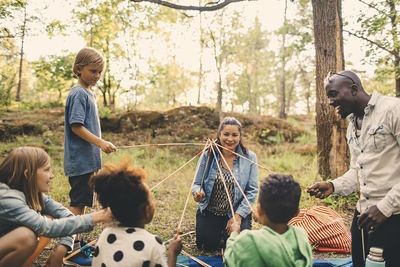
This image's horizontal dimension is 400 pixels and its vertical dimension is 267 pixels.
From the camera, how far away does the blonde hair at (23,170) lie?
1.68 m

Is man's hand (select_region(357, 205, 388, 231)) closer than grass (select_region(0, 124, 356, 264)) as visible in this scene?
Yes

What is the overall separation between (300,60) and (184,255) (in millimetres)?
15086

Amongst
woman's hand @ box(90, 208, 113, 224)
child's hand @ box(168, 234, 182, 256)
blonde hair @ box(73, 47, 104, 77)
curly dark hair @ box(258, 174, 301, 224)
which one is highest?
blonde hair @ box(73, 47, 104, 77)

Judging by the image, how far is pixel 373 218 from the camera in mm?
1688

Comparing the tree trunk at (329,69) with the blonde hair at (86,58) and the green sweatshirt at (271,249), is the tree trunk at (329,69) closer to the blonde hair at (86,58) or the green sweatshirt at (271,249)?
the green sweatshirt at (271,249)

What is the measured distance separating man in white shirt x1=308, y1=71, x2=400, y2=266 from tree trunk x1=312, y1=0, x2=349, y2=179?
2.11m

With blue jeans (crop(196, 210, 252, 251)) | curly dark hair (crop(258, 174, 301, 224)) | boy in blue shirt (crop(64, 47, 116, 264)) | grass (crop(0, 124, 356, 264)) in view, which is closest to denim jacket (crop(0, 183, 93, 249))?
boy in blue shirt (crop(64, 47, 116, 264))

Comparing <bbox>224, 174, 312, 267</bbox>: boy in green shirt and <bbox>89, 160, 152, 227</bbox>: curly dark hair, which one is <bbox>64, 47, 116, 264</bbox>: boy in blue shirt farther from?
<bbox>224, 174, 312, 267</bbox>: boy in green shirt

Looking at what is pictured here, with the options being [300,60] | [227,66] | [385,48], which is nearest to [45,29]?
[385,48]

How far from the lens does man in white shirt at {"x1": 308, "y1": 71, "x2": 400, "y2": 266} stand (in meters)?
1.71

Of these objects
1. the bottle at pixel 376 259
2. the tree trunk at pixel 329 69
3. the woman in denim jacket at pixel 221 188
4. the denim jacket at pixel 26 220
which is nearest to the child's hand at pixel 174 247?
the denim jacket at pixel 26 220

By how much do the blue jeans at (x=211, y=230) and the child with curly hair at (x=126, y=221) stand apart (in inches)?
59.5

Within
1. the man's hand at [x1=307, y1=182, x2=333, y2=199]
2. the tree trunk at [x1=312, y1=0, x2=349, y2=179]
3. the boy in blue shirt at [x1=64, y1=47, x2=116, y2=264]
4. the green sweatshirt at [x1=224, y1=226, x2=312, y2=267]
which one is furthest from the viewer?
the tree trunk at [x1=312, y1=0, x2=349, y2=179]

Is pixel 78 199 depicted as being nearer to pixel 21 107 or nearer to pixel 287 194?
pixel 287 194
